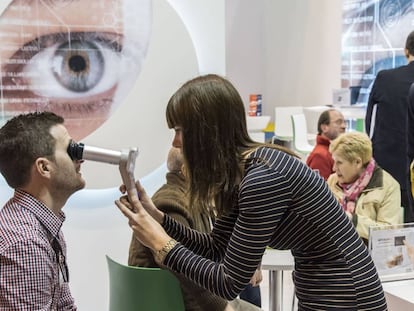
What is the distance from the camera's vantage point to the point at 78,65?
2.79 m

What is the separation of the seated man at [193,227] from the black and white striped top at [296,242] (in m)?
0.38

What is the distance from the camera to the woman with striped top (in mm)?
1277

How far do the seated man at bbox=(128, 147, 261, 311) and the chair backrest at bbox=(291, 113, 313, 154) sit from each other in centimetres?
420

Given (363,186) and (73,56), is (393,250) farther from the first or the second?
(73,56)

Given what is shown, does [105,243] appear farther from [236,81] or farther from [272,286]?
[236,81]

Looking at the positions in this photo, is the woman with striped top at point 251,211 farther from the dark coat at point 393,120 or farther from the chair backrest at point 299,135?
the chair backrest at point 299,135

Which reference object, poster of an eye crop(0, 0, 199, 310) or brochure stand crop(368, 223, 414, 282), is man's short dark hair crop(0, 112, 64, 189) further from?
poster of an eye crop(0, 0, 199, 310)

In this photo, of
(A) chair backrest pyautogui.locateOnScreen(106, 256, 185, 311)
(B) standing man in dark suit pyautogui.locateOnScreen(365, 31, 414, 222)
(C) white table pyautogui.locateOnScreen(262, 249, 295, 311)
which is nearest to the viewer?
(A) chair backrest pyautogui.locateOnScreen(106, 256, 185, 311)

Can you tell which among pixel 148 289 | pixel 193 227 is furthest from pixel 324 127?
pixel 148 289

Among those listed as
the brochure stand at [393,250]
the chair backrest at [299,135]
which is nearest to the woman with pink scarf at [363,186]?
the brochure stand at [393,250]

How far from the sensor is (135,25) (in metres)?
2.87

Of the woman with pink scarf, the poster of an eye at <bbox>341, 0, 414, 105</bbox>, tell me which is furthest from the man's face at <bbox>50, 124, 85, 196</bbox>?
the poster of an eye at <bbox>341, 0, 414, 105</bbox>

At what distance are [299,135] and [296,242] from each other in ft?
16.3

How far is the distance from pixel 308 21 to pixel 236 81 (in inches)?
59.4
